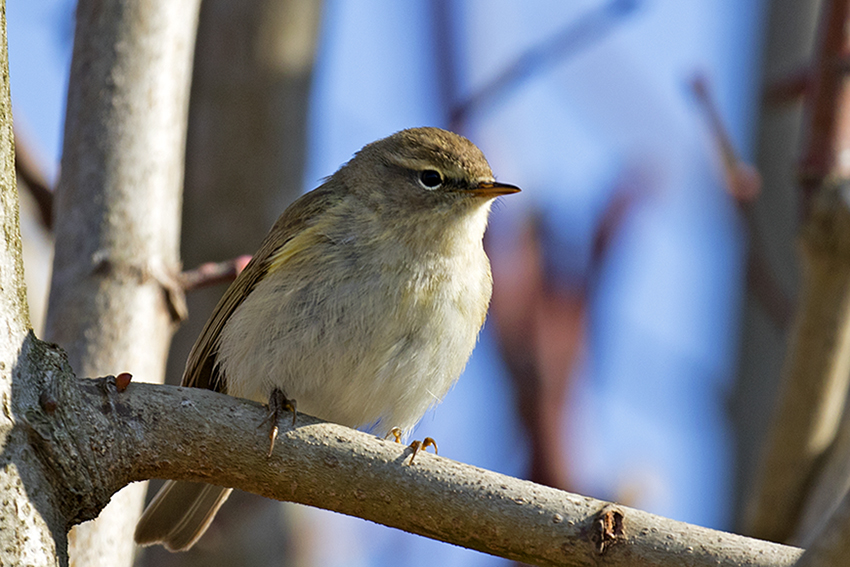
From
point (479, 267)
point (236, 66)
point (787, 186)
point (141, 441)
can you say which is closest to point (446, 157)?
point (479, 267)

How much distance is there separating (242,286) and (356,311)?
599mm

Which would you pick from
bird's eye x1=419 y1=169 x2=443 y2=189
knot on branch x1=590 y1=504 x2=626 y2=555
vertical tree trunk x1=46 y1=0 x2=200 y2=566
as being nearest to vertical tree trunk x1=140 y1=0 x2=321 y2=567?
bird's eye x1=419 y1=169 x2=443 y2=189

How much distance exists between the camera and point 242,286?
356cm

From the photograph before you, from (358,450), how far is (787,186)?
14.9ft

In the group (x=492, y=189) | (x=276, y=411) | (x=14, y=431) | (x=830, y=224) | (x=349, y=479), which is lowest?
(x=14, y=431)

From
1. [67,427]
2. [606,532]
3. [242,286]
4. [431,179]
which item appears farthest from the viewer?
[431,179]

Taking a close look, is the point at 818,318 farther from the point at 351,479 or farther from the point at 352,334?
the point at 351,479

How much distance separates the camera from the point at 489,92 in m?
4.08

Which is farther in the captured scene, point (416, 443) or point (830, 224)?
point (830, 224)

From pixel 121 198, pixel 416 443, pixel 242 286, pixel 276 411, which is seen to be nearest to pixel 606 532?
pixel 416 443

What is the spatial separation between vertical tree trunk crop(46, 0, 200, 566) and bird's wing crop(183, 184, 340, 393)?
462 mm

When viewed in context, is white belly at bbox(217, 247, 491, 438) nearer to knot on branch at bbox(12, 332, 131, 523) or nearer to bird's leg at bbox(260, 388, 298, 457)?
bird's leg at bbox(260, 388, 298, 457)

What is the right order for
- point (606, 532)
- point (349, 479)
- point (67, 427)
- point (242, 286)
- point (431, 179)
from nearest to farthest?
point (67, 427)
point (606, 532)
point (349, 479)
point (242, 286)
point (431, 179)

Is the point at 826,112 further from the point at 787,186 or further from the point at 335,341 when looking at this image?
the point at 787,186
